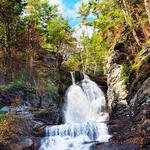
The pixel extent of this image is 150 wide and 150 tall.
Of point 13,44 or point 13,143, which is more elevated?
point 13,44

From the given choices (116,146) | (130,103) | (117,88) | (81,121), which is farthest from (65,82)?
(116,146)

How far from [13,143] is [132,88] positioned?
9.59m

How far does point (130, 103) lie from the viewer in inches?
864

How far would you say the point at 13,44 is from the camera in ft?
95.0

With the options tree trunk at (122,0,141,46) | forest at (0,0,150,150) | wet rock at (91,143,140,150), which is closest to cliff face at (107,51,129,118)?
forest at (0,0,150,150)

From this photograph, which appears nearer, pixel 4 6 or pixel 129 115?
pixel 129 115

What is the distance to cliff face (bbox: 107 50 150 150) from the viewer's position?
699 inches

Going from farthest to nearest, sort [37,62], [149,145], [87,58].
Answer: [87,58] → [37,62] → [149,145]

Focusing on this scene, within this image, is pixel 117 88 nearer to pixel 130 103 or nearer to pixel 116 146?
pixel 130 103

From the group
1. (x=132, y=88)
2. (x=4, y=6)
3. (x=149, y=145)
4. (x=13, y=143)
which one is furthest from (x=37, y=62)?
(x=149, y=145)

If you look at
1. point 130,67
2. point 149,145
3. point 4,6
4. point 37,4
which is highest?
point 37,4

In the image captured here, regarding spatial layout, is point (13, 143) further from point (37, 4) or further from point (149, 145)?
point (37, 4)

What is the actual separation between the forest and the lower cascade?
7 centimetres

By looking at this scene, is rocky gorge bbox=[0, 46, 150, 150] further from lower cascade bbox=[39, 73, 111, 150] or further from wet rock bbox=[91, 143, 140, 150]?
lower cascade bbox=[39, 73, 111, 150]
